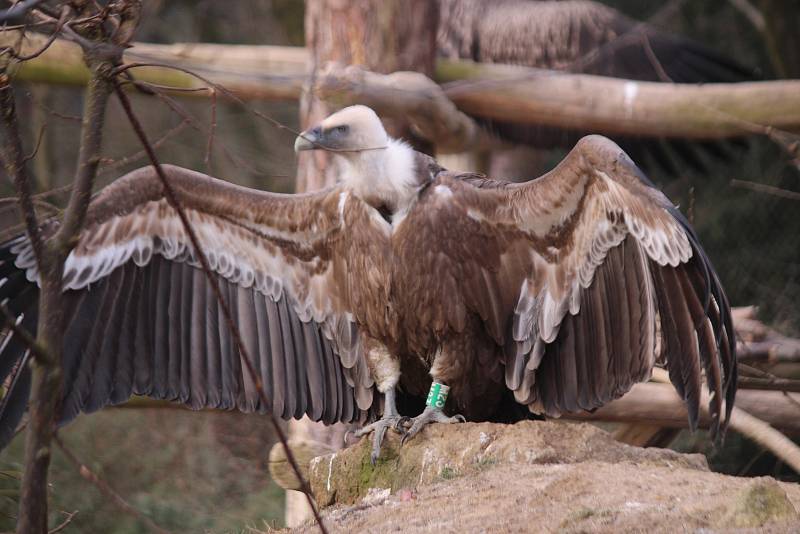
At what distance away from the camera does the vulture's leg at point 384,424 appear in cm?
386

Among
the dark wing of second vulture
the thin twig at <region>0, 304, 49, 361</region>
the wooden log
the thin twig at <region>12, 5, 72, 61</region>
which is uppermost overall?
the thin twig at <region>12, 5, 72, 61</region>

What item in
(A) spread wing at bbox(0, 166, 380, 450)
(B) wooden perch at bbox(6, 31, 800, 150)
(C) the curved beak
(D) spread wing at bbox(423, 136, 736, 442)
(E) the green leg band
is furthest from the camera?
(B) wooden perch at bbox(6, 31, 800, 150)

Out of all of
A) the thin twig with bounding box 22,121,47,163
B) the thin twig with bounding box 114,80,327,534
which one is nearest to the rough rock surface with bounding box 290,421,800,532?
the thin twig with bounding box 114,80,327,534

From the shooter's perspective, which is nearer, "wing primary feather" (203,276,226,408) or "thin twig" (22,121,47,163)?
"thin twig" (22,121,47,163)

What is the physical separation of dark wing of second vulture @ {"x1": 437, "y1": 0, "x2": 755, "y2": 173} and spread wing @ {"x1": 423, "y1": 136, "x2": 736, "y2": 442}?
275 centimetres

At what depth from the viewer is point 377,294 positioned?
409 cm

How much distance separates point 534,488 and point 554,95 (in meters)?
3.07

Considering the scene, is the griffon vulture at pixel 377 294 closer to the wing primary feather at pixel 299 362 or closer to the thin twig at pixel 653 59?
the wing primary feather at pixel 299 362

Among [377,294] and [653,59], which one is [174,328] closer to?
[377,294]

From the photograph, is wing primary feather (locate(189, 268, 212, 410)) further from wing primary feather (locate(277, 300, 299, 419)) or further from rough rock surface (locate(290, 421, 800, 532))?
rough rock surface (locate(290, 421, 800, 532))

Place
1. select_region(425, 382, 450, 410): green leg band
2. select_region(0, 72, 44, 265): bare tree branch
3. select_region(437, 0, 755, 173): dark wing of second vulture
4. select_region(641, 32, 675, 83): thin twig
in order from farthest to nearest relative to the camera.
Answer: select_region(437, 0, 755, 173): dark wing of second vulture
select_region(641, 32, 675, 83): thin twig
select_region(425, 382, 450, 410): green leg band
select_region(0, 72, 44, 265): bare tree branch

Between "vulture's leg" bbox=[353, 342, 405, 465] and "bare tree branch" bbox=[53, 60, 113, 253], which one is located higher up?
"bare tree branch" bbox=[53, 60, 113, 253]

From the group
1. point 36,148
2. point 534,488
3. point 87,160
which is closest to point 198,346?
point 534,488

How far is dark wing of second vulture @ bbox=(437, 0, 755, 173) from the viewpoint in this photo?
6.84 meters
